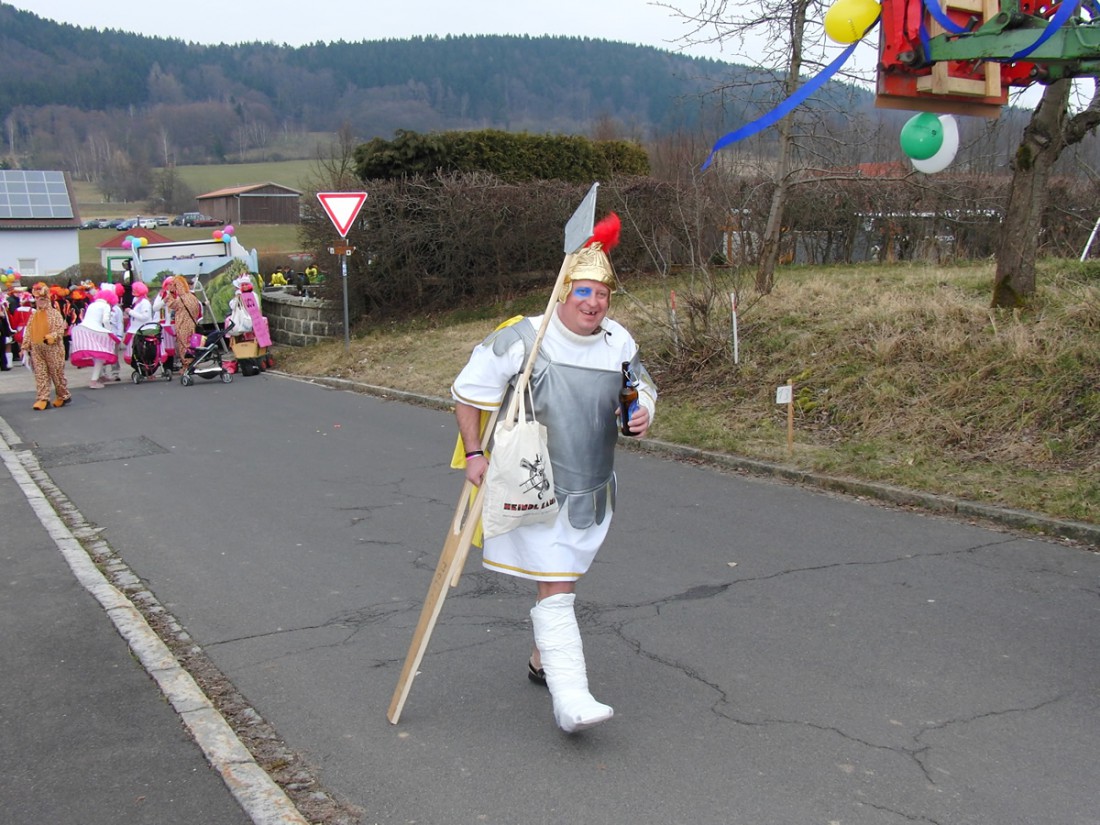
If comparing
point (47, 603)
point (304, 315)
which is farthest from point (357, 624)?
point (304, 315)

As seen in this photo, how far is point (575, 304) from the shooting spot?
4.25 metres

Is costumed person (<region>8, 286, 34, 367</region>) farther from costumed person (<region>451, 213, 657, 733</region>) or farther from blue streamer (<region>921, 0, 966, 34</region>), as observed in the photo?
blue streamer (<region>921, 0, 966, 34</region>)

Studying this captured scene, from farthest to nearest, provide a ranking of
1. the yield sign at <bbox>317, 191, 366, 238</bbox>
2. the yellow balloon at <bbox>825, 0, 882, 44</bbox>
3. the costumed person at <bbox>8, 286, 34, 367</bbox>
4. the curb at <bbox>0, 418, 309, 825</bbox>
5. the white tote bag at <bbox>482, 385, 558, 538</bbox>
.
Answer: the costumed person at <bbox>8, 286, 34, 367</bbox>
the yield sign at <bbox>317, 191, 366, 238</bbox>
the yellow balloon at <bbox>825, 0, 882, 44</bbox>
the white tote bag at <bbox>482, 385, 558, 538</bbox>
the curb at <bbox>0, 418, 309, 825</bbox>

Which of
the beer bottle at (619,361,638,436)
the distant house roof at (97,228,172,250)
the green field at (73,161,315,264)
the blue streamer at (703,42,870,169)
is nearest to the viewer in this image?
the beer bottle at (619,361,638,436)

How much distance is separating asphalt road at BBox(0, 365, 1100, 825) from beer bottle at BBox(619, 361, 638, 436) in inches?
49.6

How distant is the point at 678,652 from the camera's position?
5246 millimetres

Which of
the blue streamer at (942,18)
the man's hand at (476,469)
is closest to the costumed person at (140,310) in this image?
the man's hand at (476,469)

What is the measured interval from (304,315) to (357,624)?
713 inches

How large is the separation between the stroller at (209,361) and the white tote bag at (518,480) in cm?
1565

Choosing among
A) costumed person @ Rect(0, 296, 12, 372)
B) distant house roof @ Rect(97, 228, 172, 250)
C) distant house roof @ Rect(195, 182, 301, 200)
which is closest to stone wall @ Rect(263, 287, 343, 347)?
costumed person @ Rect(0, 296, 12, 372)

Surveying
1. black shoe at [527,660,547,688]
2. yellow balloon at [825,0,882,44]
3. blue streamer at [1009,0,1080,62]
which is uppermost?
yellow balloon at [825,0,882,44]

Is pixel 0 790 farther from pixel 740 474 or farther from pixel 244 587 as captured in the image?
pixel 740 474

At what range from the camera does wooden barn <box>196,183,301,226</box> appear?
3684 inches

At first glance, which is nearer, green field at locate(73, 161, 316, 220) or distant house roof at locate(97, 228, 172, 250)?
distant house roof at locate(97, 228, 172, 250)
